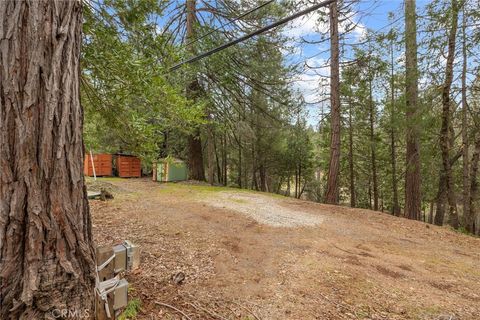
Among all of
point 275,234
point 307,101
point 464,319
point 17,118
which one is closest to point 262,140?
point 307,101

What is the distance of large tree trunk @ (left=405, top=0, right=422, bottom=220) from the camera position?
5414 mm

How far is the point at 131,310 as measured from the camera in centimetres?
168

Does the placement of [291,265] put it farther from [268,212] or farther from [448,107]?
[448,107]

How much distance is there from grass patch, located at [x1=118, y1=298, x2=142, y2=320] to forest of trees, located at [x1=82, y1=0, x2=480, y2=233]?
5.48 ft

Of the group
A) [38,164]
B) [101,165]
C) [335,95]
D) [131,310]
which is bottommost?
[131,310]

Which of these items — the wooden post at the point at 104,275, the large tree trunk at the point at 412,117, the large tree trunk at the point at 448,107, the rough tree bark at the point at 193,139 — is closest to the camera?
the wooden post at the point at 104,275

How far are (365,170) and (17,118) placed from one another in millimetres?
16613

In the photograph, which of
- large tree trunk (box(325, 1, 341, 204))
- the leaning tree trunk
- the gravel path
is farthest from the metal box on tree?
large tree trunk (box(325, 1, 341, 204))

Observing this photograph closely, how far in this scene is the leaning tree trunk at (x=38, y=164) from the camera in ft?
3.39

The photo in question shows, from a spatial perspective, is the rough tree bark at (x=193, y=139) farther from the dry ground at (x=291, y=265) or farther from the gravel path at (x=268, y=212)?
the dry ground at (x=291, y=265)

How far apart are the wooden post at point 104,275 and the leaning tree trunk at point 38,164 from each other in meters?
0.08

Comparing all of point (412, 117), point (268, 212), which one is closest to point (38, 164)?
point (268, 212)

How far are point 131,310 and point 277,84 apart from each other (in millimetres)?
8026

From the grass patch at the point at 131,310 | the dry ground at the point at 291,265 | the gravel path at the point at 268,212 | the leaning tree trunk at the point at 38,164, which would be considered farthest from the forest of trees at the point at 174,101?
the gravel path at the point at 268,212
